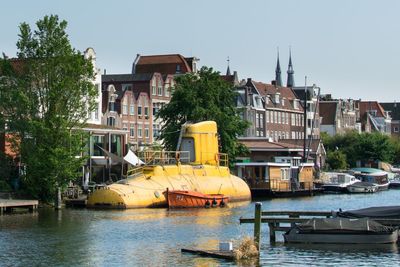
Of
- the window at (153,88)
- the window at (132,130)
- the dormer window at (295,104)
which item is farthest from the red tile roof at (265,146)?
the dormer window at (295,104)

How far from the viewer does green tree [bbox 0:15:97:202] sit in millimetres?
75062

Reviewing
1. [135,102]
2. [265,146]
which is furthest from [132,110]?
[265,146]

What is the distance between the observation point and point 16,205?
230 feet

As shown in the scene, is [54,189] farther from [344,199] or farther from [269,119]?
[269,119]

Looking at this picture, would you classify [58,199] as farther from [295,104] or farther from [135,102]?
[295,104]

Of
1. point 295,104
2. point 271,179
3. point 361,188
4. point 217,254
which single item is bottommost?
point 217,254

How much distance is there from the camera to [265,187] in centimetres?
10069

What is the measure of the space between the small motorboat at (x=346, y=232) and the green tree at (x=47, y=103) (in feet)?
105

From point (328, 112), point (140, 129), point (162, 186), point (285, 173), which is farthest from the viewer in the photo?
point (328, 112)

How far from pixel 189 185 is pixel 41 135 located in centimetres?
1322

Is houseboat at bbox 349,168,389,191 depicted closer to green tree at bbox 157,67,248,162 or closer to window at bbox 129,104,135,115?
green tree at bbox 157,67,248,162

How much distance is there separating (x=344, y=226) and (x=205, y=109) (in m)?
57.2

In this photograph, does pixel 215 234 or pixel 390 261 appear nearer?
pixel 390 261

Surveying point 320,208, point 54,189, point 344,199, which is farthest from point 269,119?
point 54,189
